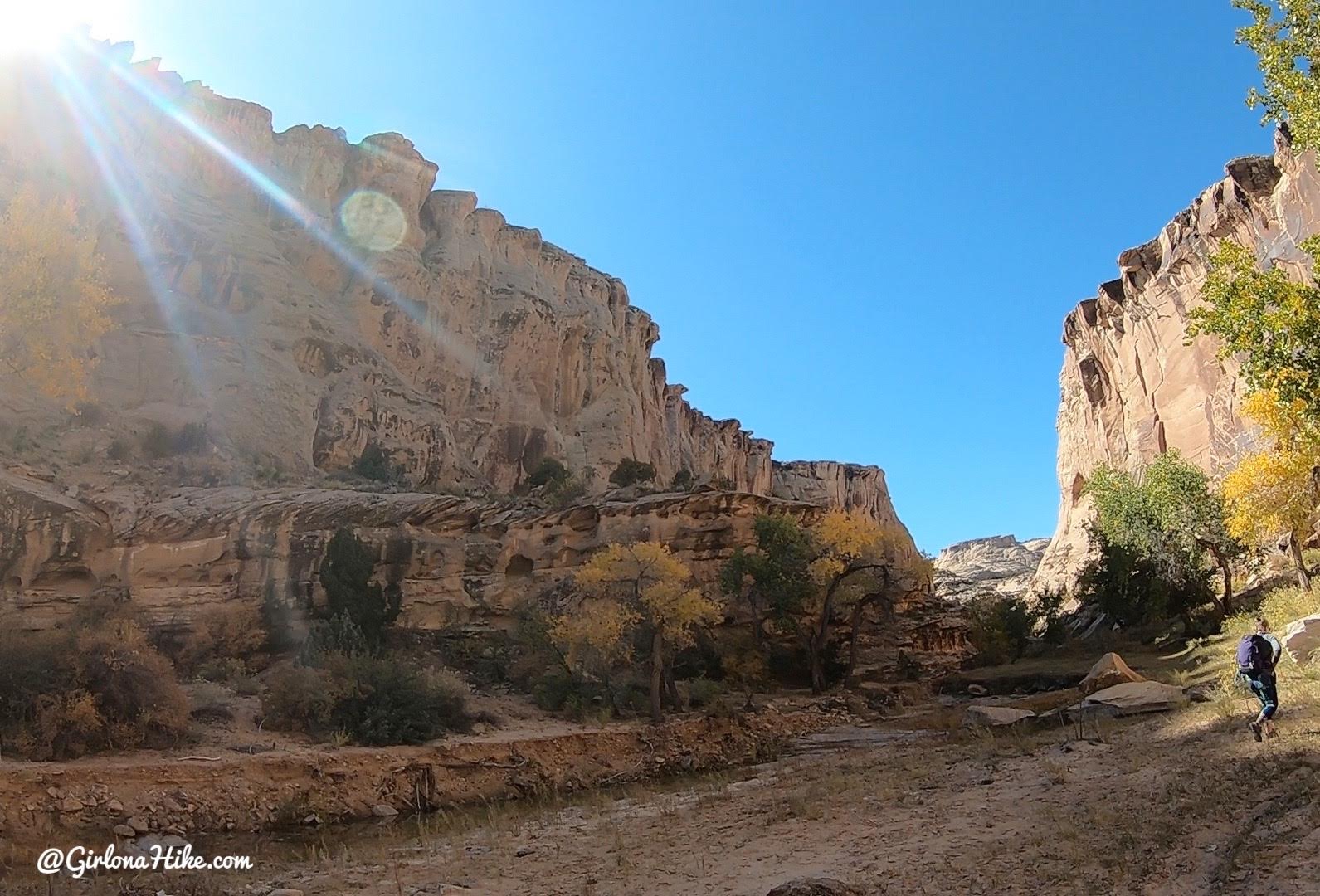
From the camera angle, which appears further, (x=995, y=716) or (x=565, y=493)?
(x=565, y=493)

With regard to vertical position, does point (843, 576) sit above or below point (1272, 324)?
below

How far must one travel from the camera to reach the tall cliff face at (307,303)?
41.2 m

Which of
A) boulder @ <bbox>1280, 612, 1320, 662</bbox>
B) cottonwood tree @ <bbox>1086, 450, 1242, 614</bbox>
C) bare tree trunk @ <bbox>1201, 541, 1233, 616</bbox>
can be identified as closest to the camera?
boulder @ <bbox>1280, 612, 1320, 662</bbox>

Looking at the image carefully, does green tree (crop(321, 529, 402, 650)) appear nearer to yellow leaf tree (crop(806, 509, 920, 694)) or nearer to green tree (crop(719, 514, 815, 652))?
green tree (crop(719, 514, 815, 652))

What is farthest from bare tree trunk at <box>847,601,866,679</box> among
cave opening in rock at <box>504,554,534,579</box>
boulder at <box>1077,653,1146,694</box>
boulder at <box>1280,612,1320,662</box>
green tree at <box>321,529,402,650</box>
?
boulder at <box>1280,612,1320,662</box>

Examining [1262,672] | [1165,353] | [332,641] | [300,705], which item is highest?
[1165,353]

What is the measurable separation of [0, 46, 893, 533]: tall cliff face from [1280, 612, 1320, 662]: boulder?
37.4 m

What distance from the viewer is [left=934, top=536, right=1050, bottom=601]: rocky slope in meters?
86.9

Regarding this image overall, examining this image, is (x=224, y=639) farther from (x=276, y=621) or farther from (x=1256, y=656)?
(x=1256, y=656)

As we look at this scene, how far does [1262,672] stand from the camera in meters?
9.99

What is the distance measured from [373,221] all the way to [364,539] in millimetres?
32115

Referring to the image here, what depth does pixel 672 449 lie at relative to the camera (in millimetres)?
76938

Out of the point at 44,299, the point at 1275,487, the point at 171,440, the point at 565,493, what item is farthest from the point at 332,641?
the point at 1275,487

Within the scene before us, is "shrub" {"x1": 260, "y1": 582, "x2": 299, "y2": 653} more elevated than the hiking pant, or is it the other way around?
"shrub" {"x1": 260, "y1": 582, "x2": 299, "y2": 653}
